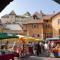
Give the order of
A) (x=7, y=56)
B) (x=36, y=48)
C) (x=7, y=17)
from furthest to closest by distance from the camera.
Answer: (x=7, y=17) → (x=36, y=48) → (x=7, y=56)

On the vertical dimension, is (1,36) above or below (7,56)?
above

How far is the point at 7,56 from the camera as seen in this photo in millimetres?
21734

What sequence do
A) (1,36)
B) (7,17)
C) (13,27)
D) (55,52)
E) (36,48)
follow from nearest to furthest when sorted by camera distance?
1. (1,36)
2. (55,52)
3. (36,48)
4. (13,27)
5. (7,17)

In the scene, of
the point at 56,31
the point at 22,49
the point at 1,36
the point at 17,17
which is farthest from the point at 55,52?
the point at 17,17

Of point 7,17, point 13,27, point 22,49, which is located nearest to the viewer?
point 22,49

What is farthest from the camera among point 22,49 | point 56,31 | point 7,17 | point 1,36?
point 7,17

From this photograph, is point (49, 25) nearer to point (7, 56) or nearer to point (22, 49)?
point (22, 49)

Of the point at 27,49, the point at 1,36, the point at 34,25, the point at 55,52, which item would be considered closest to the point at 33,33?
the point at 34,25

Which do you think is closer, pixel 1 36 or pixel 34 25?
pixel 1 36

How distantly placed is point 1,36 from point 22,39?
10951mm

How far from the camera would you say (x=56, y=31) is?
8112cm

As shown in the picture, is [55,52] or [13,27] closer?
[55,52]

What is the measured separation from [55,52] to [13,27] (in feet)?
226

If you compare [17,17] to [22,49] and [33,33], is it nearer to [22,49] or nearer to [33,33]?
[33,33]
